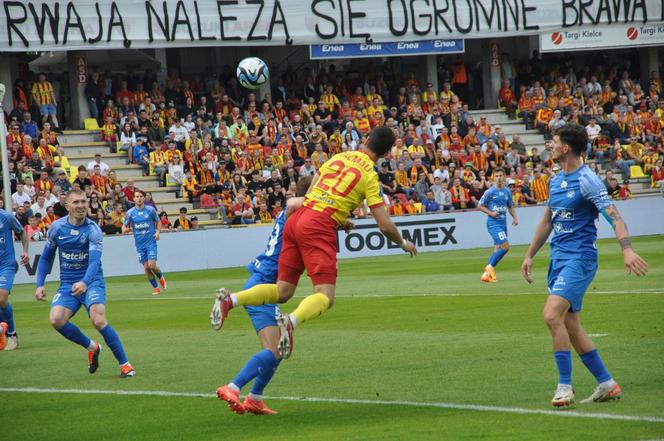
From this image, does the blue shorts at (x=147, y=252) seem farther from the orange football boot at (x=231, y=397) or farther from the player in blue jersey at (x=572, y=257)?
the player in blue jersey at (x=572, y=257)

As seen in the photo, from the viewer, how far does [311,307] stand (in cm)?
898

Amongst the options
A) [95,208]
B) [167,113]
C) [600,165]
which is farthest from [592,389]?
[600,165]

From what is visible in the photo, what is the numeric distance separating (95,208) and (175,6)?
967cm

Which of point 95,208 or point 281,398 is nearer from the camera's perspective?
point 281,398

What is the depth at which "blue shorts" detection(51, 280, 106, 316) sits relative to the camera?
12.7 metres

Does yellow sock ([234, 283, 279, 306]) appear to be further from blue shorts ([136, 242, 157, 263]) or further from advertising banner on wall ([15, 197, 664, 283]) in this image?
advertising banner on wall ([15, 197, 664, 283])

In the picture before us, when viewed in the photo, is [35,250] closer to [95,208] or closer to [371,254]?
[95,208]

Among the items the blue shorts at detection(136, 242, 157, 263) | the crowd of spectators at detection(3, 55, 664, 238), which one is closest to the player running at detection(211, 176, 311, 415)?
the blue shorts at detection(136, 242, 157, 263)

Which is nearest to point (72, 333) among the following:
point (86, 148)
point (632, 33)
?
point (86, 148)

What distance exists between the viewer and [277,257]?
980 cm

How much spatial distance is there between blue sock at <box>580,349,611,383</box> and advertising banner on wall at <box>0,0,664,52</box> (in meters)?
30.5

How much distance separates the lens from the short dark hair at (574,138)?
9141 millimetres

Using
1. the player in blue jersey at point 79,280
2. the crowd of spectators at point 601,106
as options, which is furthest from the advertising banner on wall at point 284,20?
the player in blue jersey at point 79,280

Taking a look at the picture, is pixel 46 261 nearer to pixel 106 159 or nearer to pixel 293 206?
pixel 293 206
